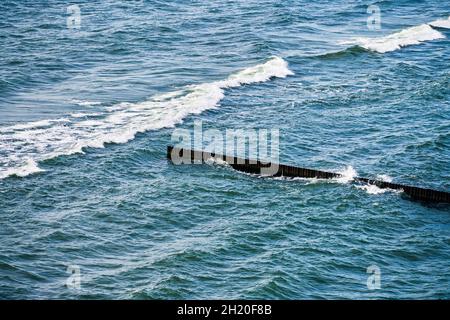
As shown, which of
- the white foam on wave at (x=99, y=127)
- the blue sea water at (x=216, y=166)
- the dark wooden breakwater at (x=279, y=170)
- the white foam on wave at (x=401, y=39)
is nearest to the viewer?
the blue sea water at (x=216, y=166)

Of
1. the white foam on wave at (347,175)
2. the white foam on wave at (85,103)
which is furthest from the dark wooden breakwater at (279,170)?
the white foam on wave at (85,103)

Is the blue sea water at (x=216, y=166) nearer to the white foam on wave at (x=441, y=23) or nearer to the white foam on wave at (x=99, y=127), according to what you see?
the white foam on wave at (x=99, y=127)

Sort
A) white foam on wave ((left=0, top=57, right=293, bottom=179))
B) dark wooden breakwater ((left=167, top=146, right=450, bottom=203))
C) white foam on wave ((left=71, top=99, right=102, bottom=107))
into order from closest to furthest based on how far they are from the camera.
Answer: dark wooden breakwater ((left=167, top=146, right=450, bottom=203)) → white foam on wave ((left=0, top=57, right=293, bottom=179)) → white foam on wave ((left=71, top=99, right=102, bottom=107))

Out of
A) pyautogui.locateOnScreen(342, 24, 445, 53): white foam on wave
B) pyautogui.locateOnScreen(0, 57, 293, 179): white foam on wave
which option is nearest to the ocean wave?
pyautogui.locateOnScreen(342, 24, 445, 53): white foam on wave

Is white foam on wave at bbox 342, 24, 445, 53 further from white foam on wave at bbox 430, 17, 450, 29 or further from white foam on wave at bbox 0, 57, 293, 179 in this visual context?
white foam on wave at bbox 0, 57, 293, 179

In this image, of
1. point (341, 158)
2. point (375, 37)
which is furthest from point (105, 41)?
point (341, 158)

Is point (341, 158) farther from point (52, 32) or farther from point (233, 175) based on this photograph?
point (52, 32)

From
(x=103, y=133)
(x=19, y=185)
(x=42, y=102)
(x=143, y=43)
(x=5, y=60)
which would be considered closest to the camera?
(x=19, y=185)
